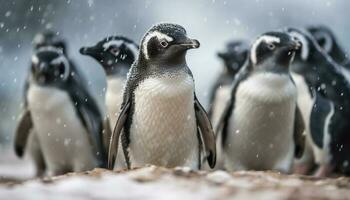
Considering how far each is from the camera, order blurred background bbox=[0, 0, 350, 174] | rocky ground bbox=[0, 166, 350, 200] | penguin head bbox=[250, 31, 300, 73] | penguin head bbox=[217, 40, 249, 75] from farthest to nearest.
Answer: blurred background bbox=[0, 0, 350, 174], penguin head bbox=[217, 40, 249, 75], penguin head bbox=[250, 31, 300, 73], rocky ground bbox=[0, 166, 350, 200]

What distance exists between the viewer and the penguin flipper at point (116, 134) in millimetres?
3564

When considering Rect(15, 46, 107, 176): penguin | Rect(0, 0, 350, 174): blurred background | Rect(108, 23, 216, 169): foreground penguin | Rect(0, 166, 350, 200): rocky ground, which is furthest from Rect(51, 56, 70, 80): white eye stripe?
Rect(0, 0, 350, 174): blurred background

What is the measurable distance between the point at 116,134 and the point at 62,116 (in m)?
1.43

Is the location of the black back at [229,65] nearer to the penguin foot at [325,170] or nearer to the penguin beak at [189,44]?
the penguin foot at [325,170]

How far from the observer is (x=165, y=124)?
3578 mm

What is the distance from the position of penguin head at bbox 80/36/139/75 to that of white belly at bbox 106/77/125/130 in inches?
1.9

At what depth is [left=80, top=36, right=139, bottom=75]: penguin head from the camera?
4.39m

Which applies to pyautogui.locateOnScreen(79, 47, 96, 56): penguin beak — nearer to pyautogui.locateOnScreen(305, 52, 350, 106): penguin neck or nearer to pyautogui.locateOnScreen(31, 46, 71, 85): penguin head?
pyautogui.locateOnScreen(31, 46, 71, 85): penguin head

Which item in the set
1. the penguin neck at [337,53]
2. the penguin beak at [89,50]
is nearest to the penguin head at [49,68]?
the penguin beak at [89,50]

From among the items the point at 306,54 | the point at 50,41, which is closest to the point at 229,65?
the point at 306,54

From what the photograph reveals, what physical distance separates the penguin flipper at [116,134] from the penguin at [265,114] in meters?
0.82

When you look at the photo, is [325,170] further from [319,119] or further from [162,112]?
[162,112]

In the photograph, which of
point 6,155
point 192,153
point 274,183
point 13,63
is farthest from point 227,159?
point 13,63

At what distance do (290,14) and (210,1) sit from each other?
1.27 metres
